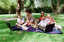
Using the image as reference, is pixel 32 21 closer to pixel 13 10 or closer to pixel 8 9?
pixel 8 9

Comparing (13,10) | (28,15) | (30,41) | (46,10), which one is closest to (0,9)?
Answer: (13,10)

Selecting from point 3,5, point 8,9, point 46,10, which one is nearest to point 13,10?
point 8,9

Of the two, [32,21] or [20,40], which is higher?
[32,21]

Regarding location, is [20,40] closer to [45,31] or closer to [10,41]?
[10,41]

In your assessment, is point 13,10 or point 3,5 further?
point 13,10

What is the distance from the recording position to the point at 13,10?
106ft

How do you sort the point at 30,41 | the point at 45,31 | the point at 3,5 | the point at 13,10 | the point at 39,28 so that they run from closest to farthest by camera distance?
the point at 30,41 → the point at 45,31 → the point at 39,28 → the point at 3,5 → the point at 13,10

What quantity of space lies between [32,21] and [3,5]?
2344 cm

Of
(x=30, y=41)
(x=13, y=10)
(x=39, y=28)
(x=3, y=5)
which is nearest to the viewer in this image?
(x=30, y=41)

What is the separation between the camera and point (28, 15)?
18.7 ft

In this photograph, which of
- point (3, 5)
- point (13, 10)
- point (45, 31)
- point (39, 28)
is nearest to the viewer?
point (45, 31)

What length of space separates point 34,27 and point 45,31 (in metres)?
0.77

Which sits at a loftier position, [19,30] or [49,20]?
[49,20]

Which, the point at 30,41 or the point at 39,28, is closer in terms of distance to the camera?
the point at 30,41
